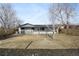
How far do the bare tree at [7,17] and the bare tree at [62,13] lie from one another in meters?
0.50

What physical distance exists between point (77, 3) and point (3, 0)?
96 centimetres

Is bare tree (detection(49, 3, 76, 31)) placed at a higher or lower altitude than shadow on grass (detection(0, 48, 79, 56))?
higher

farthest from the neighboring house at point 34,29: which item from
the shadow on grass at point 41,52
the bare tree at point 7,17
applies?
the shadow on grass at point 41,52

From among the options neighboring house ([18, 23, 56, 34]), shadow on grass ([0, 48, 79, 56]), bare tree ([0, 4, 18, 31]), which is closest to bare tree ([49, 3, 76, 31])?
neighboring house ([18, 23, 56, 34])

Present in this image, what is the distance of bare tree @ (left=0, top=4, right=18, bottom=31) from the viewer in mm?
1680

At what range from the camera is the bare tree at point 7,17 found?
1680 millimetres

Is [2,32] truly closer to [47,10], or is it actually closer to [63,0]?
[47,10]

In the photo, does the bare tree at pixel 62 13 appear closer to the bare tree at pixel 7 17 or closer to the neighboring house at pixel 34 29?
the neighboring house at pixel 34 29

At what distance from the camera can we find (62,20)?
1689mm

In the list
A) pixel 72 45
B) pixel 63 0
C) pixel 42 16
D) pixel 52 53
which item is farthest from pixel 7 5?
pixel 72 45

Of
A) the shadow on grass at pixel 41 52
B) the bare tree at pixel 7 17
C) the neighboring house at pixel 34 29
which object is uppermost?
the bare tree at pixel 7 17

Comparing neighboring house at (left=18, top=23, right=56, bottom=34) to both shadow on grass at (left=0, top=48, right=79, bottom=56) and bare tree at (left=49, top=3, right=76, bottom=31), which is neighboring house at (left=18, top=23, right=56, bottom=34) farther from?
shadow on grass at (left=0, top=48, right=79, bottom=56)

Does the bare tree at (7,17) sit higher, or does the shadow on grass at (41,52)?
the bare tree at (7,17)

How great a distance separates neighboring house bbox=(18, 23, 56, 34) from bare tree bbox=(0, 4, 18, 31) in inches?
4.0
